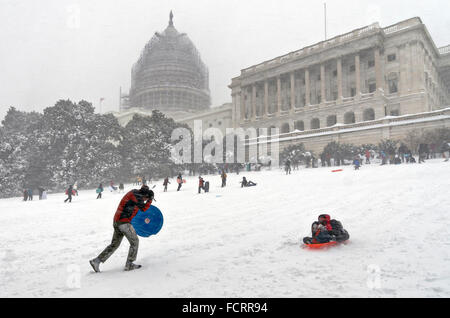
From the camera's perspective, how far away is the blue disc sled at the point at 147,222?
5.65 metres

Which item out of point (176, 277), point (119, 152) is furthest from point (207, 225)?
point (119, 152)

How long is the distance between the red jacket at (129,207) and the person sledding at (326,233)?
3.37 meters

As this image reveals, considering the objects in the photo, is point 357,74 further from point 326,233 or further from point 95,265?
point 95,265

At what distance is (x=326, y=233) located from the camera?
616cm

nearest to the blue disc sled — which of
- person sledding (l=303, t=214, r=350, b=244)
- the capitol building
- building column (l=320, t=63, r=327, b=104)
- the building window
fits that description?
person sledding (l=303, t=214, r=350, b=244)

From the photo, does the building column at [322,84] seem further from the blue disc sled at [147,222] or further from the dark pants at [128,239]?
the dark pants at [128,239]

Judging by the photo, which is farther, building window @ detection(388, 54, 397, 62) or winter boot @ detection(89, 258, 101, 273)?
building window @ detection(388, 54, 397, 62)

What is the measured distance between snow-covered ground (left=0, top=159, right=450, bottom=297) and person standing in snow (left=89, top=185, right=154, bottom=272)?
24 centimetres

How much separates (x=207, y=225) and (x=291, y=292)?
526 centimetres

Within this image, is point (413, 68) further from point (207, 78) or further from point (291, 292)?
point (207, 78)

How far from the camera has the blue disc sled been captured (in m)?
5.65

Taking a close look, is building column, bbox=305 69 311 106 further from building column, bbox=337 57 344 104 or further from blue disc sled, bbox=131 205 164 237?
blue disc sled, bbox=131 205 164 237

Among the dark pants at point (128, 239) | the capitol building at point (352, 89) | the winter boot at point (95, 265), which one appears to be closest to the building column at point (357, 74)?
the capitol building at point (352, 89)

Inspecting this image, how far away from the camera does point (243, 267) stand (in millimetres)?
5113
